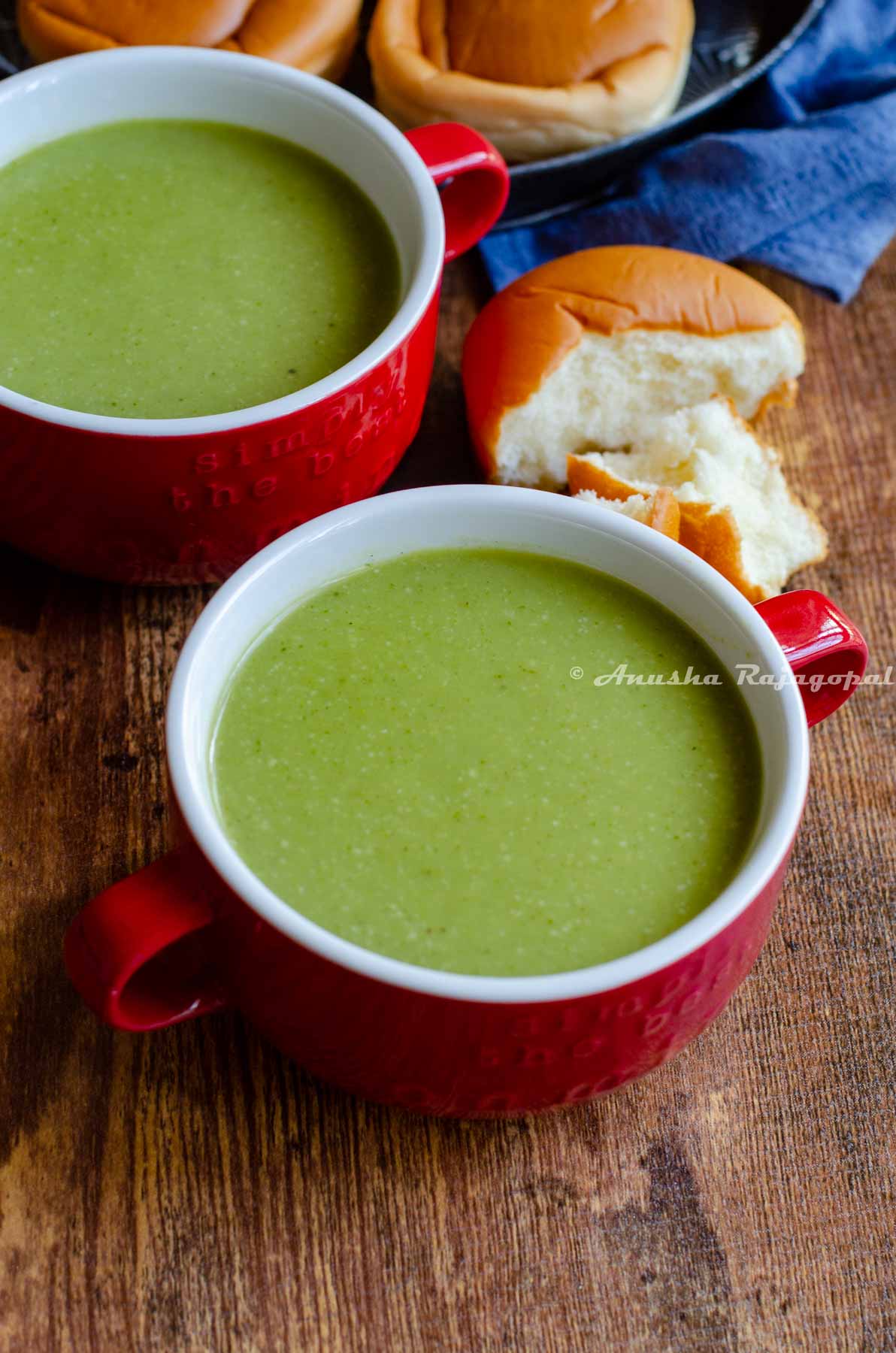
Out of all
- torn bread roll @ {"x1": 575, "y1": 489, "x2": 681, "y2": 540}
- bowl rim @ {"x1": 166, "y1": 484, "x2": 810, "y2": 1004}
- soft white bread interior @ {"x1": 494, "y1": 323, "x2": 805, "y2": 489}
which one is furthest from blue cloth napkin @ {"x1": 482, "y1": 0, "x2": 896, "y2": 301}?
bowl rim @ {"x1": 166, "y1": 484, "x2": 810, "y2": 1004}

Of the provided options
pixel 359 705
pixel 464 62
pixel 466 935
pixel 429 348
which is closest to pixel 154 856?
pixel 359 705

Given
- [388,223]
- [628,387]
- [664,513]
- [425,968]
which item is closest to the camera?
[425,968]

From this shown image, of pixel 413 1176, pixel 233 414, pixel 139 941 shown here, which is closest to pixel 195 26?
pixel 233 414

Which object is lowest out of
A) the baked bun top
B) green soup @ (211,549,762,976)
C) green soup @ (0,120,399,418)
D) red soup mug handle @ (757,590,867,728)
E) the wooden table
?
the wooden table

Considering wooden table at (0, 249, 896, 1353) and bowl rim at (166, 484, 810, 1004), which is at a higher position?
bowl rim at (166, 484, 810, 1004)

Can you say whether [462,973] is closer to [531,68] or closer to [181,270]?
[181,270]

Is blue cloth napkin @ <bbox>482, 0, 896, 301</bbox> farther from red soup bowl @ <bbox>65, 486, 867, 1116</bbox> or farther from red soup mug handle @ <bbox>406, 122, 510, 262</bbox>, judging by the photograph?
red soup bowl @ <bbox>65, 486, 867, 1116</bbox>

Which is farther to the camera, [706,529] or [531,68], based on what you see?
[531,68]
